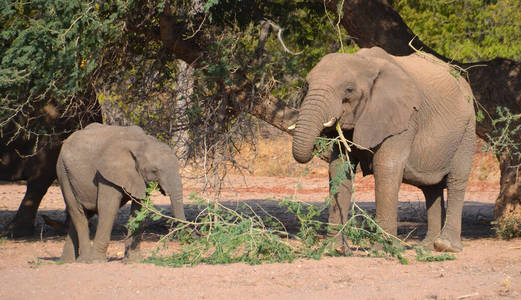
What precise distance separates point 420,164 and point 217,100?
354 cm

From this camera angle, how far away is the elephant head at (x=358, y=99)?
8.34m

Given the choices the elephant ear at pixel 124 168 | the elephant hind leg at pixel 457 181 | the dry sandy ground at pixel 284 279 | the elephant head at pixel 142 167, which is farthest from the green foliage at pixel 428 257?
the elephant ear at pixel 124 168

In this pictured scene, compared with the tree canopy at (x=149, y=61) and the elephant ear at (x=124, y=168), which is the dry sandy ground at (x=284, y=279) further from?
the tree canopy at (x=149, y=61)

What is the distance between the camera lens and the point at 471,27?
26047mm

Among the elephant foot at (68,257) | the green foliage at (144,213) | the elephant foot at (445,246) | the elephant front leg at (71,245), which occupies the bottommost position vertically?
the elephant foot at (68,257)

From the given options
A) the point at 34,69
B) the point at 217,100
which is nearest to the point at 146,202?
the point at 34,69

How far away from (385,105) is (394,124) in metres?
0.24

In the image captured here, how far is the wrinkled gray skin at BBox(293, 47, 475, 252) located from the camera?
8.51m

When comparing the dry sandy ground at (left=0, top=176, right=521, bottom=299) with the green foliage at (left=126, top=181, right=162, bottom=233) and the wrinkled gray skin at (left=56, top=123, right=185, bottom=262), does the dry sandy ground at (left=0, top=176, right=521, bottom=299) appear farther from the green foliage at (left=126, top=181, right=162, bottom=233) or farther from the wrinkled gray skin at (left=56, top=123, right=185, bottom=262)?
the wrinkled gray skin at (left=56, top=123, right=185, bottom=262)

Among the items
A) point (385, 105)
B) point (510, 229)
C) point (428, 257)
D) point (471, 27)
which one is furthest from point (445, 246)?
point (471, 27)

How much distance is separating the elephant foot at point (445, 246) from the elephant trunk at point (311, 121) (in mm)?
2339

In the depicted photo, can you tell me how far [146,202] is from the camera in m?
8.16

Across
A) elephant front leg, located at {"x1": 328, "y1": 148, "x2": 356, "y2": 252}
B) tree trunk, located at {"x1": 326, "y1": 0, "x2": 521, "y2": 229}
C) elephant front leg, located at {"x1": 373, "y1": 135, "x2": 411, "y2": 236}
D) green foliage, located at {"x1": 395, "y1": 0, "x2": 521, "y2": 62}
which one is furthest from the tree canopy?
green foliage, located at {"x1": 395, "y1": 0, "x2": 521, "y2": 62}

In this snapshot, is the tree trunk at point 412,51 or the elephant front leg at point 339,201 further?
the tree trunk at point 412,51
